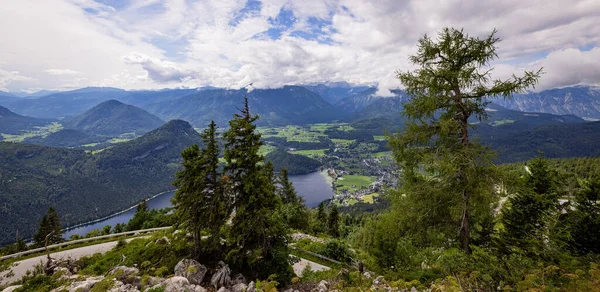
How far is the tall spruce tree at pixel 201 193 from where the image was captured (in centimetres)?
1698

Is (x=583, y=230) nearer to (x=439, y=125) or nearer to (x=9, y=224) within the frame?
(x=439, y=125)

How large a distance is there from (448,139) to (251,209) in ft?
39.2

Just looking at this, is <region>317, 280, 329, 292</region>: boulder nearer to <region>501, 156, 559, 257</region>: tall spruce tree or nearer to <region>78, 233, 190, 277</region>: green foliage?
<region>78, 233, 190, 277</region>: green foliage

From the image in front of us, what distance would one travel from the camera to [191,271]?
47.9ft

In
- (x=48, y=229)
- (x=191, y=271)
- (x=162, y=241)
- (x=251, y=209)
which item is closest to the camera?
(x=191, y=271)

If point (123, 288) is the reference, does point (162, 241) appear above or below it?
below

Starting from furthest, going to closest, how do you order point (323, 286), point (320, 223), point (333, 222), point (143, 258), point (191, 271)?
point (320, 223) → point (333, 222) → point (143, 258) → point (191, 271) → point (323, 286)

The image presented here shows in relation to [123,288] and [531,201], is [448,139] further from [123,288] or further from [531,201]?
[123,288]

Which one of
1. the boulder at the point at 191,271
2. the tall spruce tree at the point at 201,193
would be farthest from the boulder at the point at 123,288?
the tall spruce tree at the point at 201,193

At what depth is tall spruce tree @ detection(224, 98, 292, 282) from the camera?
16016 mm

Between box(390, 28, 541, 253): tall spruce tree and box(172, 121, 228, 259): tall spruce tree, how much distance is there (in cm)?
1198

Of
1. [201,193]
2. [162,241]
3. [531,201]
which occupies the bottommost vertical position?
[162,241]

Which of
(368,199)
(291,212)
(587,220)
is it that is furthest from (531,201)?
(368,199)

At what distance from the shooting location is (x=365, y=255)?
13789mm
